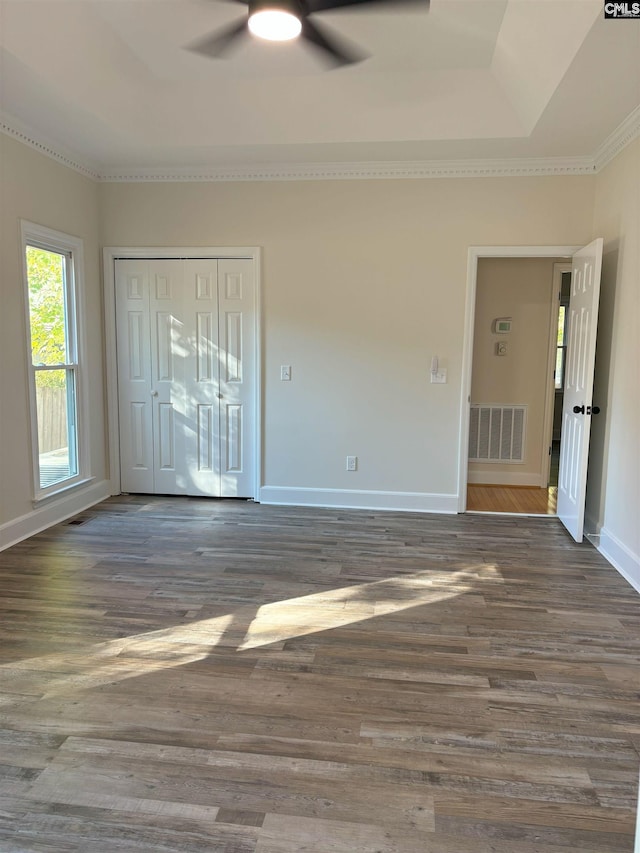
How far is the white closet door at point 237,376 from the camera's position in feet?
15.7

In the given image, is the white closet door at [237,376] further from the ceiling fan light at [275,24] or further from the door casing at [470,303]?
the ceiling fan light at [275,24]

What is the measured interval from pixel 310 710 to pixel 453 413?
9.99 feet

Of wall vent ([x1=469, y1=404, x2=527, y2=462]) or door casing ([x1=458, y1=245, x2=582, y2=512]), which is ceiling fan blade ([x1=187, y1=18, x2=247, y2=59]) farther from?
wall vent ([x1=469, y1=404, x2=527, y2=462])

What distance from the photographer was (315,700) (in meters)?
2.23

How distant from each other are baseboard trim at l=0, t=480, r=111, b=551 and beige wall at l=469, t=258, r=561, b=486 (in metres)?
3.73

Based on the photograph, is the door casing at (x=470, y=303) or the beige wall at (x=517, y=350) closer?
the door casing at (x=470, y=303)

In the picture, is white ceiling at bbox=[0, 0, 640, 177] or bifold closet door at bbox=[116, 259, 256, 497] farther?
bifold closet door at bbox=[116, 259, 256, 497]

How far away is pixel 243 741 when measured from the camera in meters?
2.00

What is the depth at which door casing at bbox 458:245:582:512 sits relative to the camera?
446cm

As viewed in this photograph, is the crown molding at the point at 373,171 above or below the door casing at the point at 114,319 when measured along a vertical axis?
above

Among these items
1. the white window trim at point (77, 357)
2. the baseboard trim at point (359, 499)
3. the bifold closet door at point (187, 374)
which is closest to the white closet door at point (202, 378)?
the bifold closet door at point (187, 374)

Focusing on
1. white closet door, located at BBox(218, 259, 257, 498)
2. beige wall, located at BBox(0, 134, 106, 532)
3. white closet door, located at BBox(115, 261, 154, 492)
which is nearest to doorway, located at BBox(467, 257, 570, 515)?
white closet door, located at BBox(218, 259, 257, 498)

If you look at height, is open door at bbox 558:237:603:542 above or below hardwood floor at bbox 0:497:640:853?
above

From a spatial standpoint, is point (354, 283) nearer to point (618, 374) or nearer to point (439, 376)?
point (439, 376)
